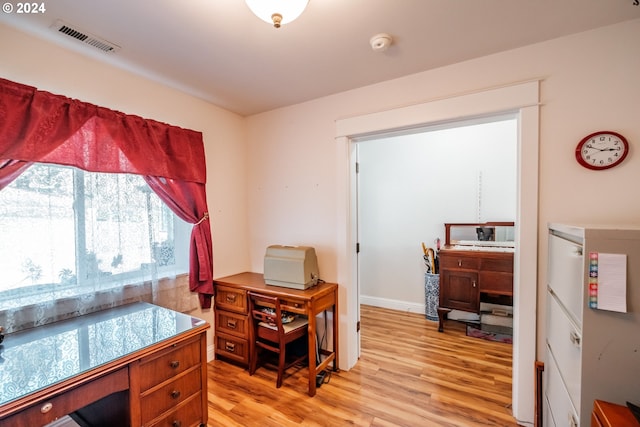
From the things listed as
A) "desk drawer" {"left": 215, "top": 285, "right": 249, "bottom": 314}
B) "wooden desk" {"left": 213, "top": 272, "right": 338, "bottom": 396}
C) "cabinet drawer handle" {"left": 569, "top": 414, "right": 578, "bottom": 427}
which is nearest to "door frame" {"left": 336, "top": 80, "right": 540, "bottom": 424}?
"cabinet drawer handle" {"left": 569, "top": 414, "right": 578, "bottom": 427}

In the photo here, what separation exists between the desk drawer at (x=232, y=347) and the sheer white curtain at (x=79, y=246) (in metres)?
0.52

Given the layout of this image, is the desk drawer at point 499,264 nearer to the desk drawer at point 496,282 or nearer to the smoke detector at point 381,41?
the desk drawer at point 496,282

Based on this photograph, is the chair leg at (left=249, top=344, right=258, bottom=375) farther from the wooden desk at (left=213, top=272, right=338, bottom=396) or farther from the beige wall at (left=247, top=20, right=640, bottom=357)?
the beige wall at (left=247, top=20, right=640, bottom=357)

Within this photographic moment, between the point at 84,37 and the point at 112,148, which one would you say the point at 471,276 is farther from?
the point at 84,37

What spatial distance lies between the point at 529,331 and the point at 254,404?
78.5 inches

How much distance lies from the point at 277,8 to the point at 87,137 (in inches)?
60.5

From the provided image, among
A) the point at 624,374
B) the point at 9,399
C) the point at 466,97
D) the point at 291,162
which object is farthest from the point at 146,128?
the point at 624,374

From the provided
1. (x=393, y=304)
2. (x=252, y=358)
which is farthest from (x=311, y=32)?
(x=393, y=304)

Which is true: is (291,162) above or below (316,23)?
below

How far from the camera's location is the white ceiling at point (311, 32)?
1433mm

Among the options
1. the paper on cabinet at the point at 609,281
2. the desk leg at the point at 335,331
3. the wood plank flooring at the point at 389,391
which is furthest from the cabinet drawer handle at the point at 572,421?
the desk leg at the point at 335,331

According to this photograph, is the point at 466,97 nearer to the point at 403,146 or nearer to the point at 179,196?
the point at 403,146

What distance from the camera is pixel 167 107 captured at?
7.71 ft

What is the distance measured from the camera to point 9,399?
1.02m
